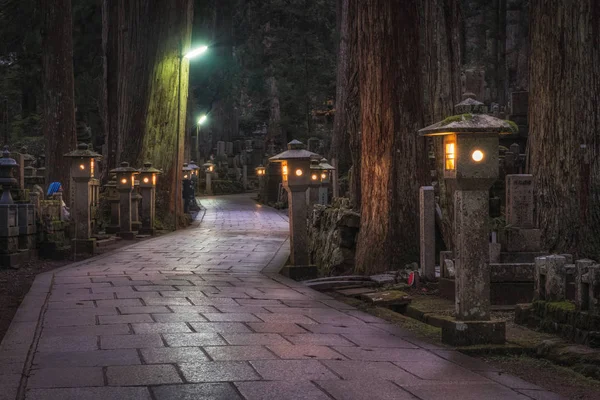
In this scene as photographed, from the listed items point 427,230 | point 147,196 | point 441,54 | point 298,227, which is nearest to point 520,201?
point 427,230

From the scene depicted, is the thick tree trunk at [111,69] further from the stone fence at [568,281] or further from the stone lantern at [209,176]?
the stone fence at [568,281]

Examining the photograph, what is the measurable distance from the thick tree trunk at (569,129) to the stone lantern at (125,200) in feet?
42.0

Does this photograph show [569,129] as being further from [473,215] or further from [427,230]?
[473,215]

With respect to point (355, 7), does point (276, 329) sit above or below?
below

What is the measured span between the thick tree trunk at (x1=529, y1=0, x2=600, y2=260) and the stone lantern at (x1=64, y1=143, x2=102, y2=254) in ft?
30.5

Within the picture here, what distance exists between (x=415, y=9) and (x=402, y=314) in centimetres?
523

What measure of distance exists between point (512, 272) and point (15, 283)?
7.28 meters

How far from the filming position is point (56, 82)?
23.9 m

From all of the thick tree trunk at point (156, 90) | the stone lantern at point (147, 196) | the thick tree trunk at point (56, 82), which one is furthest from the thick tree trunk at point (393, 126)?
the thick tree trunk at point (56, 82)

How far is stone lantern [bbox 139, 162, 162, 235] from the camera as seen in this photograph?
22672 mm

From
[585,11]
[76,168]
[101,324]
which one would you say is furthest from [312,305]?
[76,168]

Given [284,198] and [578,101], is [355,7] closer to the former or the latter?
[578,101]

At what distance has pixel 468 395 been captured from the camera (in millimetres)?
5305

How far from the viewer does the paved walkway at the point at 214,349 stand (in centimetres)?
531
